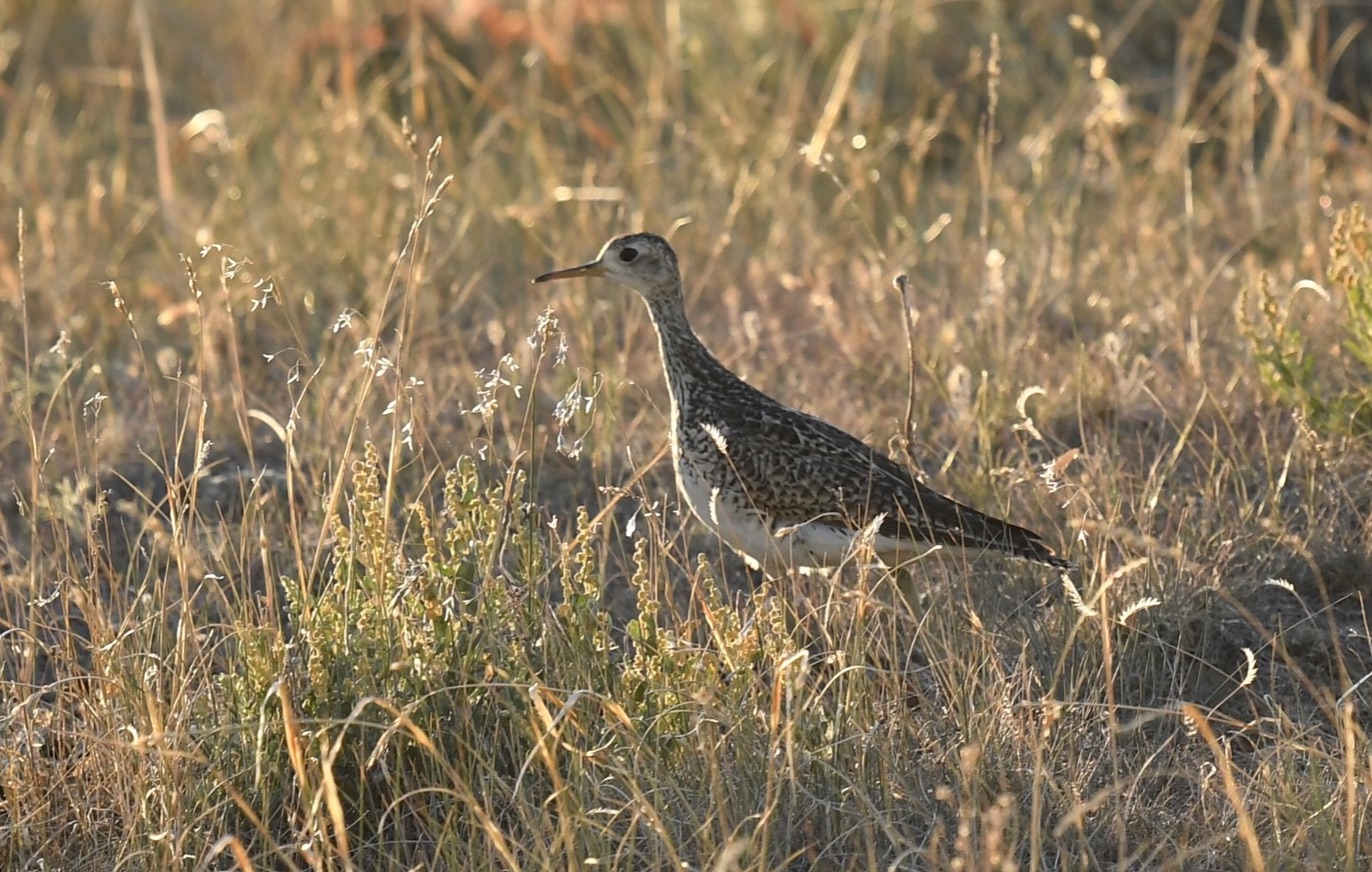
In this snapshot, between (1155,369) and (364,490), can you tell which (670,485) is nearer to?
(1155,369)

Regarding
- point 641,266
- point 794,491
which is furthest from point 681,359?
point 794,491

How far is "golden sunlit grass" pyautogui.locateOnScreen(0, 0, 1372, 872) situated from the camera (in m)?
3.71

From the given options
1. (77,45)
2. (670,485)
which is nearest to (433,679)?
(670,485)

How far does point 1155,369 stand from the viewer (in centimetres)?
571

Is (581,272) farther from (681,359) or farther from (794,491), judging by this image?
(794,491)

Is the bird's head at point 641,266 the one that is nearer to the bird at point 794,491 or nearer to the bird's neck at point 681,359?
the bird's neck at point 681,359

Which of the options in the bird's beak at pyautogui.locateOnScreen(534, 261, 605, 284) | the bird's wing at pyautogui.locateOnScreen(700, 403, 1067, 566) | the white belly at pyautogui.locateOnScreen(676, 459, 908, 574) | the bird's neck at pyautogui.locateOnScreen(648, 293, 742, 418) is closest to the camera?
the bird's wing at pyautogui.locateOnScreen(700, 403, 1067, 566)

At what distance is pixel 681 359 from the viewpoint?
519cm

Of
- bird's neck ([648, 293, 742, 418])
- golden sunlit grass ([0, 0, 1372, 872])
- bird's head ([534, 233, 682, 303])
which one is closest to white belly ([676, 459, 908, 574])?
golden sunlit grass ([0, 0, 1372, 872])

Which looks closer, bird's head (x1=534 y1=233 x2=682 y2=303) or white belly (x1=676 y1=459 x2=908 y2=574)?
white belly (x1=676 y1=459 x2=908 y2=574)

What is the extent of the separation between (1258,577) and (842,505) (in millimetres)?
998

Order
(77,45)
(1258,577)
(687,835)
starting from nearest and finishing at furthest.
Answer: (687,835)
(1258,577)
(77,45)

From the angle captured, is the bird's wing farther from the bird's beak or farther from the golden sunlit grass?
the bird's beak

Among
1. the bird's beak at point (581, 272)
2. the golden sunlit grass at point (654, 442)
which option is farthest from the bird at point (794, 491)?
the bird's beak at point (581, 272)
